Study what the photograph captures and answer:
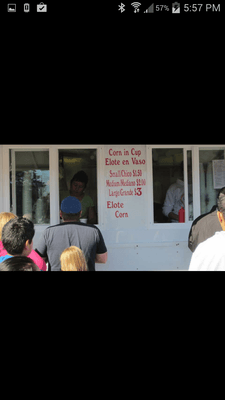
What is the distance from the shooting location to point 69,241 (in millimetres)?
3312

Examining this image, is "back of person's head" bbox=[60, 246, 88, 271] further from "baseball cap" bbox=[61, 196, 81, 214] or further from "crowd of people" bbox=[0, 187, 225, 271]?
"baseball cap" bbox=[61, 196, 81, 214]

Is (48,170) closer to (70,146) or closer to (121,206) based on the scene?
(70,146)

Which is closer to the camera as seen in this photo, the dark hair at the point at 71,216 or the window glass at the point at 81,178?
the dark hair at the point at 71,216

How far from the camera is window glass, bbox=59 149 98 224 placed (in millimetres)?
4641

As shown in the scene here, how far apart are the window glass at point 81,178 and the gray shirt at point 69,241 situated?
1285 mm

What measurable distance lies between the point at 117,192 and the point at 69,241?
147cm

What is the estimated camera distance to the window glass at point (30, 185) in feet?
15.0

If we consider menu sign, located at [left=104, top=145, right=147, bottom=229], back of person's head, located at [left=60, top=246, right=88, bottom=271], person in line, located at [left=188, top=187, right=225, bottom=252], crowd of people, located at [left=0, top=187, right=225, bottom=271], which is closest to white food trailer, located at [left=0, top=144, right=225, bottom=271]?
menu sign, located at [left=104, top=145, right=147, bottom=229]
